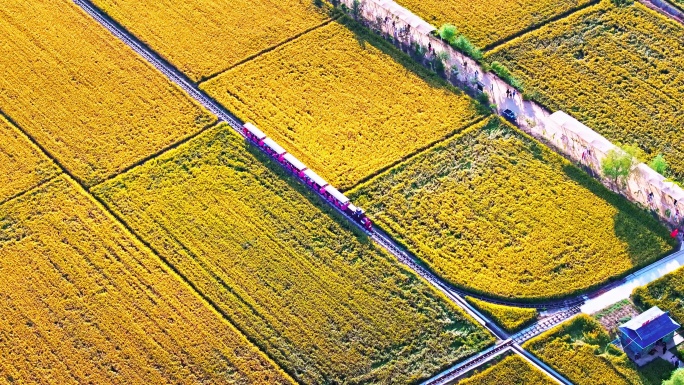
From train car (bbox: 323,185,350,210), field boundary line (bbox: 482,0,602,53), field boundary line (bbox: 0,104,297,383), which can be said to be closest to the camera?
field boundary line (bbox: 0,104,297,383)

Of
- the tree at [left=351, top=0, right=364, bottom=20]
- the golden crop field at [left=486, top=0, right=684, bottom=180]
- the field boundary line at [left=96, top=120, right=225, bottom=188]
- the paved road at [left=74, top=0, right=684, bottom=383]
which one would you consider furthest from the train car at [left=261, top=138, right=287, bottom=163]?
the golden crop field at [left=486, top=0, right=684, bottom=180]

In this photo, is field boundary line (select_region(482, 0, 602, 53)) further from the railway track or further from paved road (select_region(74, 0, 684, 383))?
the railway track

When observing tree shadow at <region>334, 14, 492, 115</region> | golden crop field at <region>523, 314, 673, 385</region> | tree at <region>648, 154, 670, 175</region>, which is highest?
tree at <region>648, 154, 670, 175</region>

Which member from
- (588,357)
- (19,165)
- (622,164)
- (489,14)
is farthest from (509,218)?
(19,165)

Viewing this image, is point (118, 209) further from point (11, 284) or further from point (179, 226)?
point (11, 284)

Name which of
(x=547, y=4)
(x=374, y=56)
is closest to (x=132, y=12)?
(x=374, y=56)

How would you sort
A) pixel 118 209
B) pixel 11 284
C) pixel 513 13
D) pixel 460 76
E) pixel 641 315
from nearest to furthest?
pixel 641 315
pixel 11 284
pixel 118 209
pixel 460 76
pixel 513 13
